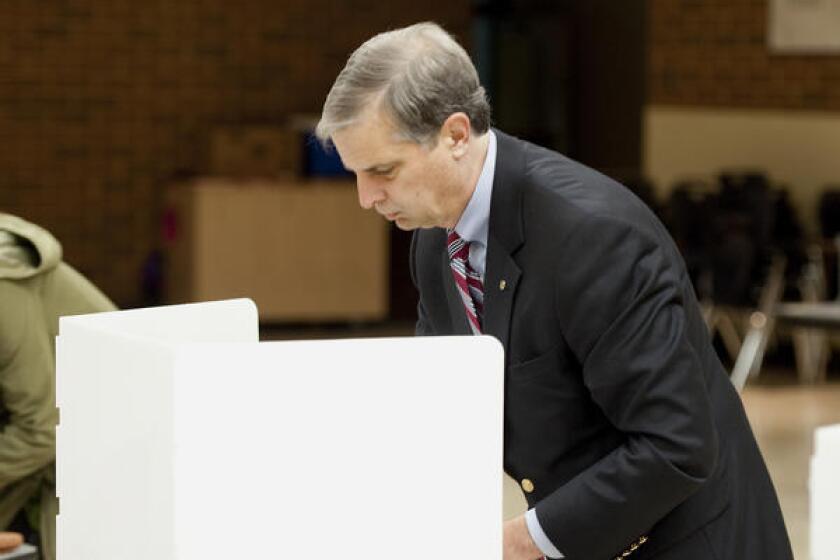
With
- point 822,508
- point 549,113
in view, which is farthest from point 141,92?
point 822,508

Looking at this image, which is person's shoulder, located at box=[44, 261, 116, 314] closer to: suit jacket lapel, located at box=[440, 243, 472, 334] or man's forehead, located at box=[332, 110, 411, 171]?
suit jacket lapel, located at box=[440, 243, 472, 334]

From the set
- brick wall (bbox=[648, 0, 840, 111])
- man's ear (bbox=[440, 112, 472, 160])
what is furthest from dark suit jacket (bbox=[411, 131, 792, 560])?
brick wall (bbox=[648, 0, 840, 111])

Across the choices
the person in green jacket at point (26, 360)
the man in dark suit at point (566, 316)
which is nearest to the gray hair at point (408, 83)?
the man in dark suit at point (566, 316)

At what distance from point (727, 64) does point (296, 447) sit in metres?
9.46

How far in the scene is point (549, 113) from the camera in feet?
44.0

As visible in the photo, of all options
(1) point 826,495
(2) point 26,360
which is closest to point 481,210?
(1) point 826,495

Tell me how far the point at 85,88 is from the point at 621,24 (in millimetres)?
4369

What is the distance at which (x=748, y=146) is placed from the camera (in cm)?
1036

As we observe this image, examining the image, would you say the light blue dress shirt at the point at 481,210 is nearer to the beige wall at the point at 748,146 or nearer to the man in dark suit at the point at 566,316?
the man in dark suit at the point at 566,316

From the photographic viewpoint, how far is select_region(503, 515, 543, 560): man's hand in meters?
1.72

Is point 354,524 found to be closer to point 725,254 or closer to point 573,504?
point 573,504

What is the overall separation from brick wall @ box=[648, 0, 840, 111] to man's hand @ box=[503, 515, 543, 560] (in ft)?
28.0

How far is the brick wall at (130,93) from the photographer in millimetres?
10977

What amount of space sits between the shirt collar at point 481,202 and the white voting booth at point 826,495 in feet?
1.79
